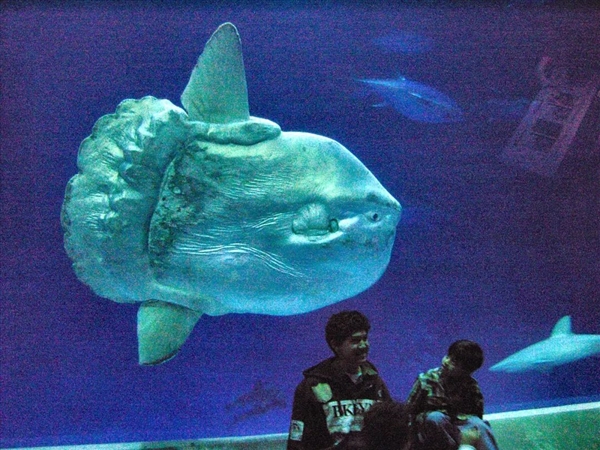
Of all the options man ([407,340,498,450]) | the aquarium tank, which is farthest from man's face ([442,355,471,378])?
the aquarium tank

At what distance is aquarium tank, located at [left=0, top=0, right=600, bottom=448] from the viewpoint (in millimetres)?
3617

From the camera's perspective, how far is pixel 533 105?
388 cm

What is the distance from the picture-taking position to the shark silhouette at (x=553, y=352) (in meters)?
4.08

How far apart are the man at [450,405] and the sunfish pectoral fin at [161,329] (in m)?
1.06

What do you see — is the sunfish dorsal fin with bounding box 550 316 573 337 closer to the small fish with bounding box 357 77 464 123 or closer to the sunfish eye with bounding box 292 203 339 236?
the small fish with bounding box 357 77 464 123

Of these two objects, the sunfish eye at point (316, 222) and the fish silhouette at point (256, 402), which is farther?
the fish silhouette at point (256, 402)

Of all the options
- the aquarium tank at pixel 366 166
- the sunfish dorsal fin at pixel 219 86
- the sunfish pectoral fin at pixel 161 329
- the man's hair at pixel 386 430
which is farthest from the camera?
the aquarium tank at pixel 366 166

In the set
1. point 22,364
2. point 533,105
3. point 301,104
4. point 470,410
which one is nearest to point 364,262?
point 470,410

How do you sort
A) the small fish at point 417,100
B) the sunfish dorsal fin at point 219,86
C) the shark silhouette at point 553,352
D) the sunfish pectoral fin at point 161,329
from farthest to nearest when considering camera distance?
1. the shark silhouette at point 553,352
2. the small fish at point 417,100
3. the sunfish pectoral fin at point 161,329
4. the sunfish dorsal fin at point 219,86

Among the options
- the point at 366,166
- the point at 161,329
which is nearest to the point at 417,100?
the point at 366,166

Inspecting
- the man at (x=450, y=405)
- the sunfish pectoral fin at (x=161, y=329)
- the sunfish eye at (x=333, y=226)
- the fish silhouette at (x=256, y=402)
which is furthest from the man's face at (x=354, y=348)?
the fish silhouette at (x=256, y=402)

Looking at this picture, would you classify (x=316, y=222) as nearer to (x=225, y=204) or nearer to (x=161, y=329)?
(x=225, y=204)

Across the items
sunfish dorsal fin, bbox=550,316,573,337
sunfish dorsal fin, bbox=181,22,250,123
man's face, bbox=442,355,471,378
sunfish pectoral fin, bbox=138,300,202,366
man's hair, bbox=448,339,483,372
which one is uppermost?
sunfish dorsal fin, bbox=181,22,250,123

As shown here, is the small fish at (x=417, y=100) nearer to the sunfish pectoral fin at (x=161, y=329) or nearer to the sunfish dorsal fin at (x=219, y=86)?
the sunfish dorsal fin at (x=219, y=86)
